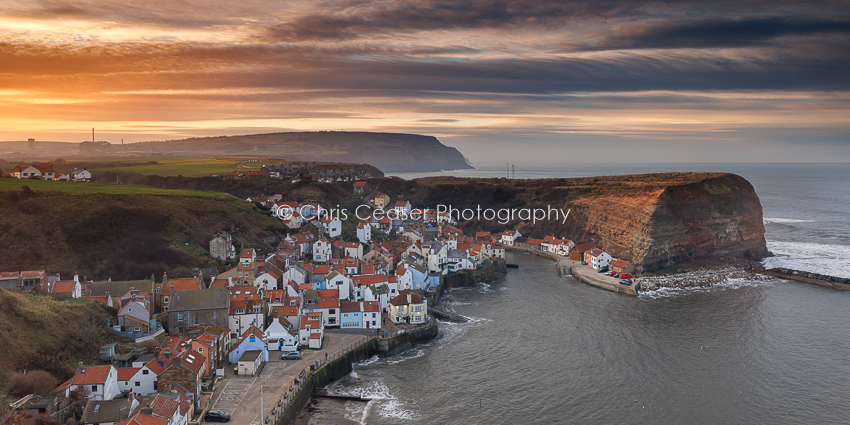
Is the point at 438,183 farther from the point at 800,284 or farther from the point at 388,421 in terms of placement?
the point at 388,421

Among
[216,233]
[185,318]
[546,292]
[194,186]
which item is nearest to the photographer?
[185,318]

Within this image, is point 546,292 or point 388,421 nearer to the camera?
point 388,421

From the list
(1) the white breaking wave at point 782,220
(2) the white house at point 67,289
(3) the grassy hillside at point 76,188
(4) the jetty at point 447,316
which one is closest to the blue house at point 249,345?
(2) the white house at point 67,289

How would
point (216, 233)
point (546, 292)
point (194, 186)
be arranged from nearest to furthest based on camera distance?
point (546, 292)
point (216, 233)
point (194, 186)

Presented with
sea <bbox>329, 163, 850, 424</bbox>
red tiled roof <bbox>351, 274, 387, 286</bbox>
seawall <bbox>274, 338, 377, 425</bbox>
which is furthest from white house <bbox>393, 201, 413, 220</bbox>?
seawall <bbox>274, 338, 377, 425</bbox>

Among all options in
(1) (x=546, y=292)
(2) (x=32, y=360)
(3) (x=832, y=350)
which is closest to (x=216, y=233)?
(2) (x=32, y=360)

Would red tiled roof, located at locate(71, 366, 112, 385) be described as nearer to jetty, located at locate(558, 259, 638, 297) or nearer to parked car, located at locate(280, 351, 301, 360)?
parked car, located at locate(280, 351, 301, 360)

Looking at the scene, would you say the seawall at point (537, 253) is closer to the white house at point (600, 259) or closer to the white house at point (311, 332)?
the white house at point (600, 259)
